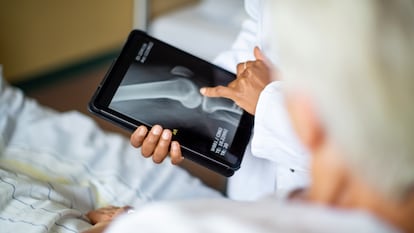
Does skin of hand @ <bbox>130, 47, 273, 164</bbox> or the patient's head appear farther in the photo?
skin of hand @ <bbox>130, 47, 273, 164</bbox>

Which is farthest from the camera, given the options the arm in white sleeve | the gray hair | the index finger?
the index finger

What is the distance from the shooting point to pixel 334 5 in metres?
0.47

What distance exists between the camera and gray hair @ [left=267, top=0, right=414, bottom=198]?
0.45 m

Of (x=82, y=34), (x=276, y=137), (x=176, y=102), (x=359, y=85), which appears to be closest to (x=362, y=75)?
(x=359, y=85)

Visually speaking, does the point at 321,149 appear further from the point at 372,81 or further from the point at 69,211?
the point at 69,211

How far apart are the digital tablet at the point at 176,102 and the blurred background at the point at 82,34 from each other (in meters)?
0.77

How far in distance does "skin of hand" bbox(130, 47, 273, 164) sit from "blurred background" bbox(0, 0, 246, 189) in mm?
820

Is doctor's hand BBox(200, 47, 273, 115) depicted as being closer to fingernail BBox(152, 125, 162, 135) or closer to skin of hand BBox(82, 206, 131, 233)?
fingernail BBox(152, 125, 162, 135)

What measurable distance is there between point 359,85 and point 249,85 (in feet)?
1.43

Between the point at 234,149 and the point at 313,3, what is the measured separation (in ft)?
1.42

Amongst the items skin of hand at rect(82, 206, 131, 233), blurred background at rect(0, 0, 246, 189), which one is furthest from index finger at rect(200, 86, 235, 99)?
blurred background at rect(0, 0, 246, 189)

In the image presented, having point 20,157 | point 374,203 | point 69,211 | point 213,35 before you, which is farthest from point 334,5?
point 213,35

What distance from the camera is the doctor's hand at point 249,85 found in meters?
0.87

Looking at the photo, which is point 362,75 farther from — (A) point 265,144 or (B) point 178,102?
(B) point 178,102
